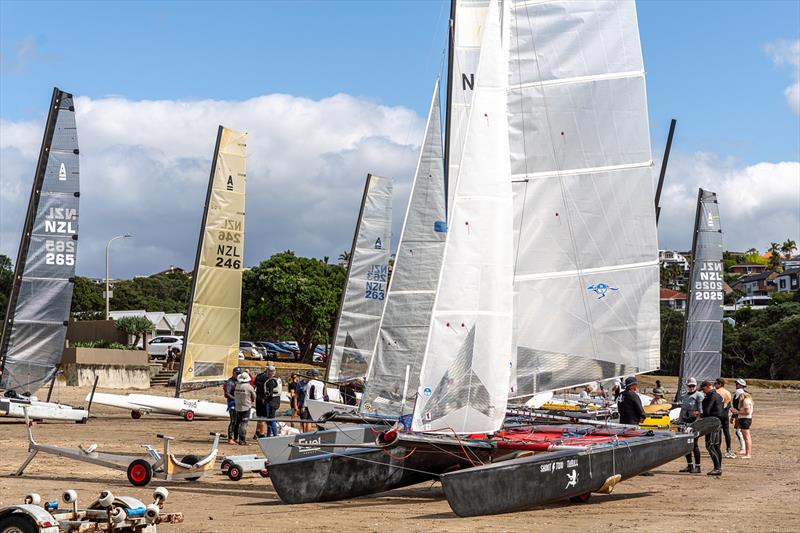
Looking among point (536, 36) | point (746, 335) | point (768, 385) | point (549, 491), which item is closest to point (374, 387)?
point (536, 36)

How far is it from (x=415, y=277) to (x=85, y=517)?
1415cm

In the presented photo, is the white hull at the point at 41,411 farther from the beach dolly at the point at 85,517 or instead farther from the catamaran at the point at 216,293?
the beach dolly at the point at 85,517

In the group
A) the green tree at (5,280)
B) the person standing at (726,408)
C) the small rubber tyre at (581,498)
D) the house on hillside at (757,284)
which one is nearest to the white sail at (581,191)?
the person standing at (726,408)

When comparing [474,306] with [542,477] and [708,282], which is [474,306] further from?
[708,282]

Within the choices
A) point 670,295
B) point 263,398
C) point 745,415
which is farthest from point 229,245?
point 670,295

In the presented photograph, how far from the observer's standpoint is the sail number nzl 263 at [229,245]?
29328 mm

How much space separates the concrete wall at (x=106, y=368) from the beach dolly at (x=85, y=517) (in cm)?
3075

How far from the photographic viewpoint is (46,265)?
2703cm

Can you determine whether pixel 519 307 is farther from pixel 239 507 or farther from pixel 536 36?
pixel 239 507

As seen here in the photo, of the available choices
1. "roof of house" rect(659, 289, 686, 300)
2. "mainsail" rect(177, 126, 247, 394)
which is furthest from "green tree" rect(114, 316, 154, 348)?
"roof of house" rect(659, 289, 686, 300)

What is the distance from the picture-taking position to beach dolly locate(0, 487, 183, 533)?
9062 millimetres

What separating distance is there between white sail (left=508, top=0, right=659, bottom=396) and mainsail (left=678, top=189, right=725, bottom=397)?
17.3 meters

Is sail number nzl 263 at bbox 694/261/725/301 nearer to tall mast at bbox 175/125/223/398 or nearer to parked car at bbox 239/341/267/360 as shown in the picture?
tall mast at bbox 175/125/223/398

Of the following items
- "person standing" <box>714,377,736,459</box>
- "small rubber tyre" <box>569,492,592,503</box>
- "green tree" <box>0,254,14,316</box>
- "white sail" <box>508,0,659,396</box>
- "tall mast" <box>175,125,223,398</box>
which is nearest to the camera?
"small rubber tyre" <box>569,492,592,503</box>
